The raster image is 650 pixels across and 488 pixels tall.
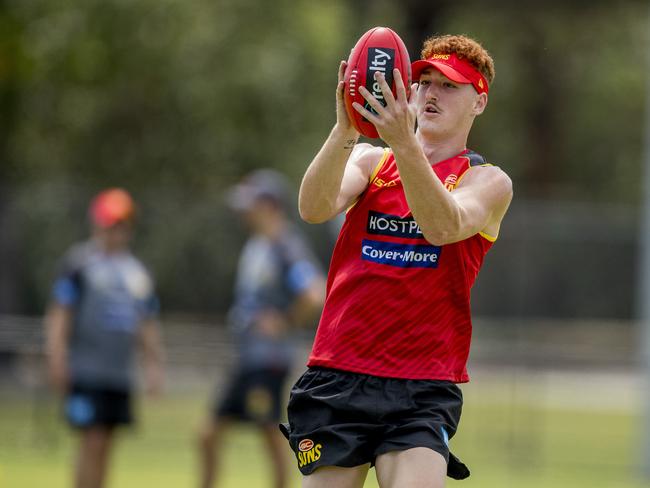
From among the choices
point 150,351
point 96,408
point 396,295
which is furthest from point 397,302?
point 150,351

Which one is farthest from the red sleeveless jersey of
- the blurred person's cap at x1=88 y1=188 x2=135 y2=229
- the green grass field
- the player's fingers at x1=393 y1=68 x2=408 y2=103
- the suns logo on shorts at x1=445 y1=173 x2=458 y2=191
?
the green grass field

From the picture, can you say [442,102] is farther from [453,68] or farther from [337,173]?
[337,173]

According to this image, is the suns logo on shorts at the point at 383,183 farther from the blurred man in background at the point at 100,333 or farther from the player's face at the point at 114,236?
the player's face at the point at 114,236

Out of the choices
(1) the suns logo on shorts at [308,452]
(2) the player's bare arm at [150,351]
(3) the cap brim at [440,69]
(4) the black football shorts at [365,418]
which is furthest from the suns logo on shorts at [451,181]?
(2) the player's bare arm at [150,351]

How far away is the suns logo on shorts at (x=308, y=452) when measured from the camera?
4.85 meters

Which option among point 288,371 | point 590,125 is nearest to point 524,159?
point 590,125

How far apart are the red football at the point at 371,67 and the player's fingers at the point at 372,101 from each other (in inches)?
0.6

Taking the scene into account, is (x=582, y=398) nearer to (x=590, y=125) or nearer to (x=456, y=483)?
(x=456, y=483)

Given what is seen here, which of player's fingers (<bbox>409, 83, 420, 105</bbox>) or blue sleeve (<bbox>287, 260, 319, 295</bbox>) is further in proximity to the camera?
blue sleeve (<bbox>287, 260, 319, 295</bbox>)

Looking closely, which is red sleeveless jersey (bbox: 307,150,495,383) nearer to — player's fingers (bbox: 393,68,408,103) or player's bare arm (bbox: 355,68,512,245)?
player's bare arm (bbox: 355,68,512,245)

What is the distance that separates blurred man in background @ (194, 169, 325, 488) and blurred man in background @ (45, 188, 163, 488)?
69cm

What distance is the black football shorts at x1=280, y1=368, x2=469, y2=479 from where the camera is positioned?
4797mm

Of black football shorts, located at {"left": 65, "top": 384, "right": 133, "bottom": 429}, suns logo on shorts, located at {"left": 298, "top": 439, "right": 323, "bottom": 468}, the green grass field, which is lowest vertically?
the green grass field

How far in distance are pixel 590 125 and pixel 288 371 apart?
30.0 m
